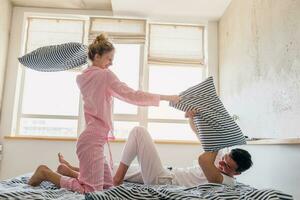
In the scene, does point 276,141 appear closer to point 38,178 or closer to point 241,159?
point 241,159

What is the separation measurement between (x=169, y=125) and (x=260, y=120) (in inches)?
55.8

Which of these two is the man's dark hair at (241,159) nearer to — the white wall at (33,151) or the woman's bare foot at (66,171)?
the woman's bare foot at (66,171)

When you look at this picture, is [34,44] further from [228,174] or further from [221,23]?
[228,174]

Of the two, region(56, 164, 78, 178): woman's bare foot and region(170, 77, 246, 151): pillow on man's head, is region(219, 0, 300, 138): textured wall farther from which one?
region(56, 164, 78, 178): woman's bare foot

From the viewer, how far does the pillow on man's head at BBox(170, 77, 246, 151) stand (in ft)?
5.56

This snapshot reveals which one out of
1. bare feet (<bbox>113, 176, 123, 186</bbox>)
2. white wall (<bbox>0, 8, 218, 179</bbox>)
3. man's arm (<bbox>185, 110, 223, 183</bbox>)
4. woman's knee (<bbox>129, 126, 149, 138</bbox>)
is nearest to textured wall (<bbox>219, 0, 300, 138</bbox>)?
man's arm (<bbox>185, 110, 223, 183</bbox>)

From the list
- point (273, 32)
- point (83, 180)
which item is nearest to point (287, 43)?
point (273, 32)

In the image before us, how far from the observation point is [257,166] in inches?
83.2

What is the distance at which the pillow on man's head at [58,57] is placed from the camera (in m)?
2.14

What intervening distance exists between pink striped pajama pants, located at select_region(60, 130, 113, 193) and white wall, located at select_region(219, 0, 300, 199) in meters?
1.01

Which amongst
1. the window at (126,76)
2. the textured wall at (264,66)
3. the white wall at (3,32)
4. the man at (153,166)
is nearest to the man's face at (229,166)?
the man at (153,166)

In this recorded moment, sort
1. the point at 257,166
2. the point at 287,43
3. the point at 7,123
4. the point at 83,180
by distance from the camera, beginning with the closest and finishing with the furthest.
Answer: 1. the point at 83,180
2. the point at 287,43
3. the point at 257,166
4. the point at 7,123

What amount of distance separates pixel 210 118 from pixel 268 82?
2.15ft

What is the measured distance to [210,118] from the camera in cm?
170
